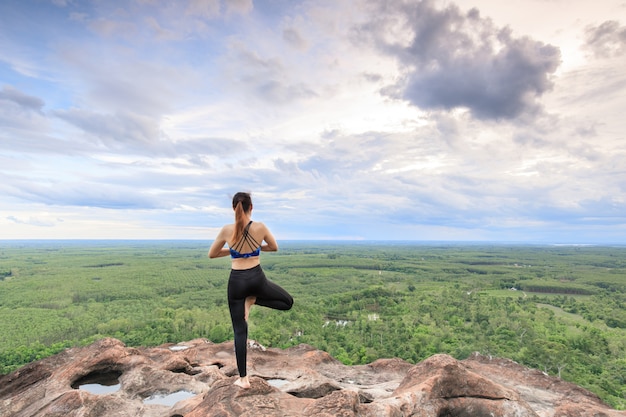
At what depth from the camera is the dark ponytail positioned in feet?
17.9

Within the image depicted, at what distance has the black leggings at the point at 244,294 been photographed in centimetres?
571

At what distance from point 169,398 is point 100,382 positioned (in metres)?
2.90

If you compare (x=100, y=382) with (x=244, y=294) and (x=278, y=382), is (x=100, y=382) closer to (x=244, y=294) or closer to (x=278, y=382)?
(x=278, y=382)

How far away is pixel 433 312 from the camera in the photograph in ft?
227

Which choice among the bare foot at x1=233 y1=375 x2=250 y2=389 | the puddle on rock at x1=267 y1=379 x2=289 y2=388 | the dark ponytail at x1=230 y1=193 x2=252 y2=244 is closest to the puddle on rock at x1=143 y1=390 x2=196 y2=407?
the puddle on rock at x1=267 y1=379 x2=289 y2=388

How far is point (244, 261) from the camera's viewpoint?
571cm

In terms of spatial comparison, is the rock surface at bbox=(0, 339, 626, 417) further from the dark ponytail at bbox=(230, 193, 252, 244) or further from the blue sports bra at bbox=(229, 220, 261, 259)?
the dark ponytail at bbox=(230, 193, 252, 244)

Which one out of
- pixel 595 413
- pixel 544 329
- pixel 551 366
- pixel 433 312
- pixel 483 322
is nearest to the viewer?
pixel 595 413

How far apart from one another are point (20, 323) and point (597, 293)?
138695mm

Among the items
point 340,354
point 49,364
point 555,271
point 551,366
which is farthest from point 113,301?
point 555,271

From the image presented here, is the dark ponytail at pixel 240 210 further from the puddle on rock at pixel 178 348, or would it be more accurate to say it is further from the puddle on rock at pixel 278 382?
the puddle on rock at pixel 178 348

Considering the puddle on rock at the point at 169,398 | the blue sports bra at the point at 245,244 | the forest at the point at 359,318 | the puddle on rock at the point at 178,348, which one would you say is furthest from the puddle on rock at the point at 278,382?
the forest at the point at 359,318

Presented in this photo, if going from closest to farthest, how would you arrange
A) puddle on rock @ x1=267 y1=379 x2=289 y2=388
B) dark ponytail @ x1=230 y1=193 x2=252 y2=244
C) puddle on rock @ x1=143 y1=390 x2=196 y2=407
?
1. dark ponytail @ x1=230 y1=193 x2=252 y2=244
2. puddle on rock @ x1=143 y1=390 x2=196 y2=407
3. puddle on rock @ x1=267 y1=379 x2=289 y2=388

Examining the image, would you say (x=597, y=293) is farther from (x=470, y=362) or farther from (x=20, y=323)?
(x=20, y=323)
